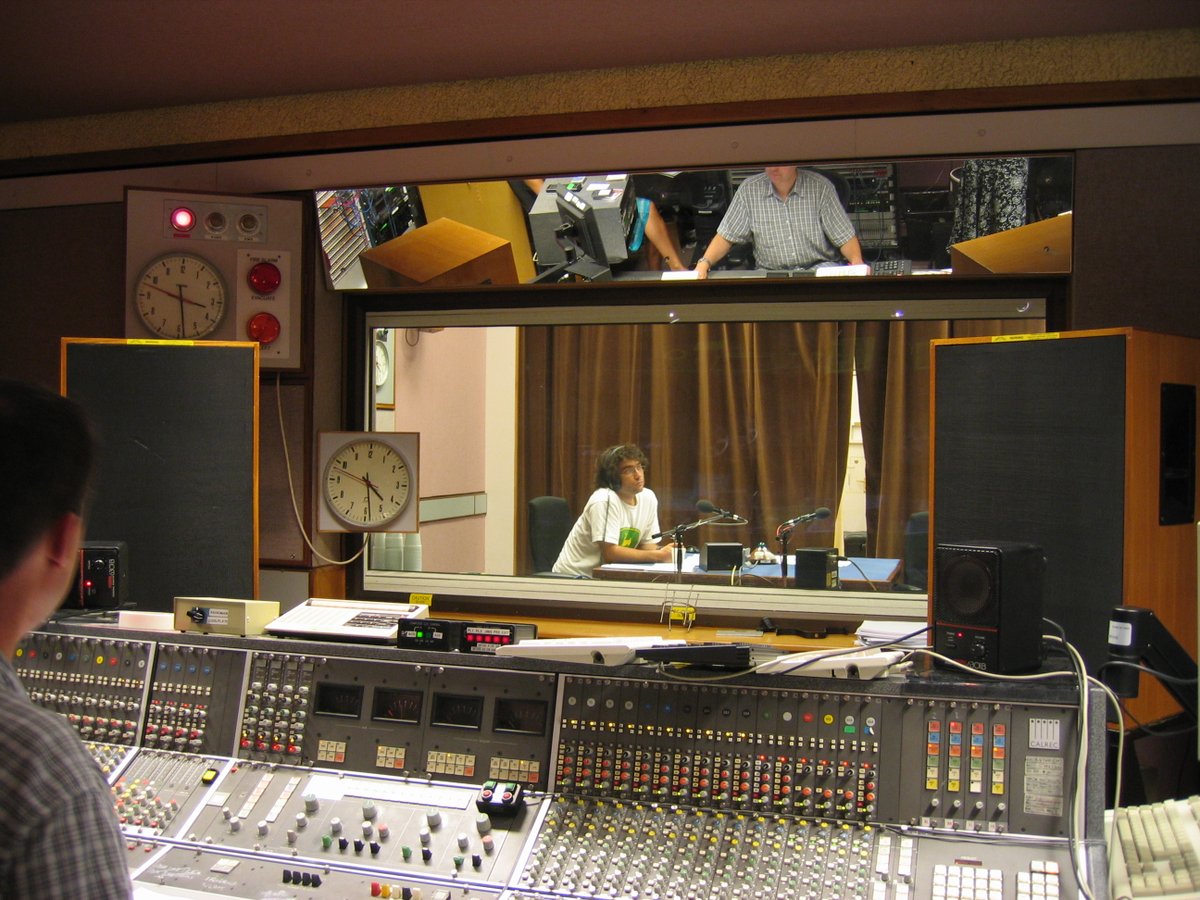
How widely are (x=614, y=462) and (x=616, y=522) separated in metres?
0.29

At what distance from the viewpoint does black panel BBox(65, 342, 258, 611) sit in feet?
9.74

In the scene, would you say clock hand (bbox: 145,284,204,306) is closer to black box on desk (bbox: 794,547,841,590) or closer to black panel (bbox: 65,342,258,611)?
black panel (bbox: 65,342,258,611)

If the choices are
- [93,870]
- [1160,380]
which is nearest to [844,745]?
[93,870]

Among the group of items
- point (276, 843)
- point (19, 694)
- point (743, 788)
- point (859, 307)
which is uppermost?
point (859, 307)

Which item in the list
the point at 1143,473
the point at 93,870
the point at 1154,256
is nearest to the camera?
the point at 93,870

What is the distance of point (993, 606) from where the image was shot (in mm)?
1592

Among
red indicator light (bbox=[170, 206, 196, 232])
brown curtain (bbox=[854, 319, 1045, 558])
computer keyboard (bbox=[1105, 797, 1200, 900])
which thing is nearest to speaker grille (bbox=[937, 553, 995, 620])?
computer keyboard (bbox=[1105, 797, 1200, 900])

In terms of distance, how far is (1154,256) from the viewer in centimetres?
286

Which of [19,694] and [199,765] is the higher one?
[19,694]

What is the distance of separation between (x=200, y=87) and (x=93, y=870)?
3.28m

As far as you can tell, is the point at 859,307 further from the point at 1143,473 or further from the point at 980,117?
the point at 1143,473

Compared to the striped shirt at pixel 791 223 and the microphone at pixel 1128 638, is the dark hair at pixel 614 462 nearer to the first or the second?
the striped shirt at pixel 791 223

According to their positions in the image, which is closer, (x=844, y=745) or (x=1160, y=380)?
(x=844, y=745)

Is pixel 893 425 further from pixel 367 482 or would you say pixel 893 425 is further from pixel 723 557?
pixel 367 482
